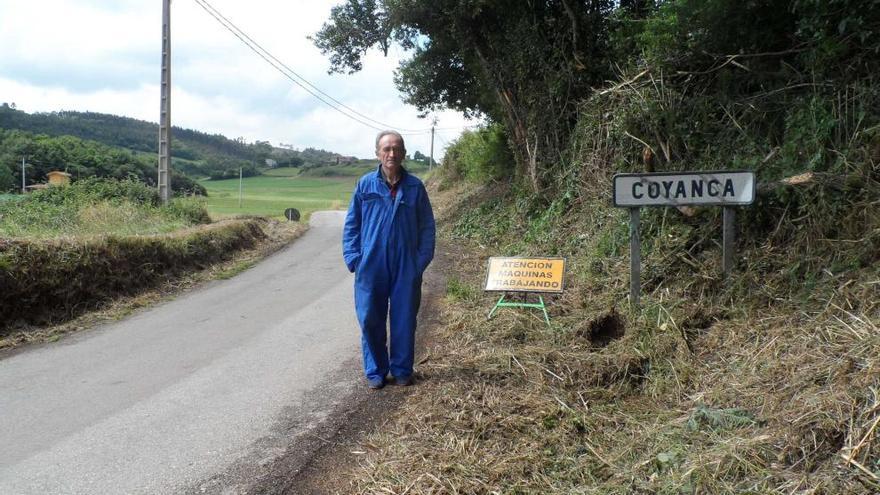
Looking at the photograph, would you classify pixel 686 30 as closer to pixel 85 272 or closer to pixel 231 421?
pixel 231 421

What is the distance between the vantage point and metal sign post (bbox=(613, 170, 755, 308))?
5000mm

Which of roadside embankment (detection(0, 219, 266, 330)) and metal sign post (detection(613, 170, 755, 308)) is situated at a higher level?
metal sign post (detection(613, 170, 755, 308))

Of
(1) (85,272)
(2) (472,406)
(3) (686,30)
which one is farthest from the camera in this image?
(1) (85,272)

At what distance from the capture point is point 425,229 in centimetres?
475

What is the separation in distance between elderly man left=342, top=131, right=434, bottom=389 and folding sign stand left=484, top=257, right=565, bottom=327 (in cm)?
183

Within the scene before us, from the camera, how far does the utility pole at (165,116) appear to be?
1512 centimetres

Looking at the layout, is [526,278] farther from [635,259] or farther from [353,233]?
[353,233]

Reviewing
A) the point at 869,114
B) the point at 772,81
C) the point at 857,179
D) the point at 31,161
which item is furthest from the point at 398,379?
the point at 31,161

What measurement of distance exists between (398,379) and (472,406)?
35.2 inches

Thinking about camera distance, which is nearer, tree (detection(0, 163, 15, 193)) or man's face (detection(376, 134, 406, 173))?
man's face (detection(376, 134, 406, 173))

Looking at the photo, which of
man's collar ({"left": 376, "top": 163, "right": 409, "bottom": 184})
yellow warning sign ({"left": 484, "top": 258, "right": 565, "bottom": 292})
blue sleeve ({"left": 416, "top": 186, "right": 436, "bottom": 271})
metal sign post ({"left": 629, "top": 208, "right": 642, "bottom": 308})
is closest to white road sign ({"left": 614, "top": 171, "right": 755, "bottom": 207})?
metal sign post ({"left": 629, "top": 208, "right": 642, "bottom": 308})

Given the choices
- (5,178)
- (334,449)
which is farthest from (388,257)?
(5,178)

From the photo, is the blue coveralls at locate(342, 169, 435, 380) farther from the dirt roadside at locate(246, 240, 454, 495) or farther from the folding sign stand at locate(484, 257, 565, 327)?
the folding sign stand at locate(484, 257, 565, 327)

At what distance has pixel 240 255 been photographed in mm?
13281
